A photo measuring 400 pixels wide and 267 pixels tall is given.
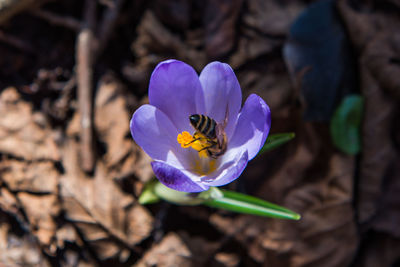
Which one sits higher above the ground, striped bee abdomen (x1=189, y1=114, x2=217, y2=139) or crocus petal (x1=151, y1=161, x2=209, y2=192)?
striped bee abdomen (x1=189, y1=114, x2=217, y2=139)

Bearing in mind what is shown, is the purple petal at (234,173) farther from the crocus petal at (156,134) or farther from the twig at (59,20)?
the twig at (59,20)

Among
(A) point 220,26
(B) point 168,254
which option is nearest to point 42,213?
(B) point 168,254

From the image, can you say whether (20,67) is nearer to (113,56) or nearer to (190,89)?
(113,56)

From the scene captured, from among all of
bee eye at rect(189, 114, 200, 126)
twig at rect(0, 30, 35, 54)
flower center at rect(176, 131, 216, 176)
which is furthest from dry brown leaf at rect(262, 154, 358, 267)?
twig at rect(0, 30, 35, 54)

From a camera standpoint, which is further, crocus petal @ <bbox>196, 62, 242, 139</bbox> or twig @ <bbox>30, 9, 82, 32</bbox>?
twig @ <bbox>30, 9, 82, 32</bbox>

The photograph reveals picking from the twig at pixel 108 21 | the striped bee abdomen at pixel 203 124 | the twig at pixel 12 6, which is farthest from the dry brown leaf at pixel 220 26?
the twig at pixel 12 6

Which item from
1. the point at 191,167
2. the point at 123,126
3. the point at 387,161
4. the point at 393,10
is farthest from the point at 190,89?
the point at 393,10

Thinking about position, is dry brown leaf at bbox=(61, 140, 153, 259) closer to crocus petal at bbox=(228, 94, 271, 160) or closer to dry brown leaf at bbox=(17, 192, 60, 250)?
dry brown leaf at bbox=(17, 192, 60, 250)
